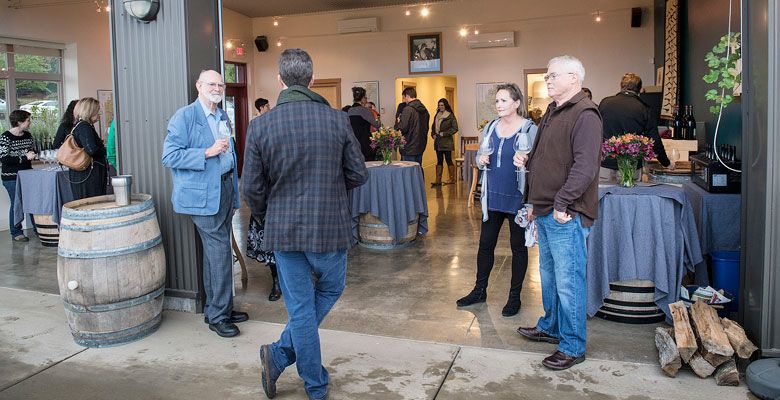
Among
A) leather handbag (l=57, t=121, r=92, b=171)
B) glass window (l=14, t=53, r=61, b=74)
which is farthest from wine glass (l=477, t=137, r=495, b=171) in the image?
glass window (l=14, t=53, r=61, b=74)

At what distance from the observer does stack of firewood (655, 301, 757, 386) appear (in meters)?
2.92

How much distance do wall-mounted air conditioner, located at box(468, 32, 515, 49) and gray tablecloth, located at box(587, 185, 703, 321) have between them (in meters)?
8.80

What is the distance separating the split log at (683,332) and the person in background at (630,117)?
1702mm

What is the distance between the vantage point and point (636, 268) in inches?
145

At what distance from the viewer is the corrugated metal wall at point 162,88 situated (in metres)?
3.96

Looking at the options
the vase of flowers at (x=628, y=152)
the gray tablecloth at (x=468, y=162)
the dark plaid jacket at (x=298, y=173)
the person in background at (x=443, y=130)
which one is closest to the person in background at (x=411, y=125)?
the gray tablecloth at (x=468, y=162)

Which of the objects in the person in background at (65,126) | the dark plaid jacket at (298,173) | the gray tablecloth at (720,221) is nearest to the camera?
the dark plaid jacket at (298,173)

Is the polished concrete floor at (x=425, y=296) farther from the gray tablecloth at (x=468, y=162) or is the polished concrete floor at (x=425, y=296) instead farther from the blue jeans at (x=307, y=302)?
the gray tablecloth at (x=468, y=162)

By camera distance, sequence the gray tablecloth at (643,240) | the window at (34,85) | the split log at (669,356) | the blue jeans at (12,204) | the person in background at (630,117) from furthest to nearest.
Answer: the window at (34,85) < the blue jeans at (12,204) < the person in background at (630,117) < the gray tablecloth at (643,240) < the split log at (669,356)

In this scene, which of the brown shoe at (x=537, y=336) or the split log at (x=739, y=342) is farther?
the brown shoe at (x=537, y=336)

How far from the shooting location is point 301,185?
103 inches

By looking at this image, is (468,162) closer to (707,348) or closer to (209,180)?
(209,180)

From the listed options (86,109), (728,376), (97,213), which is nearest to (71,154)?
(86,109)

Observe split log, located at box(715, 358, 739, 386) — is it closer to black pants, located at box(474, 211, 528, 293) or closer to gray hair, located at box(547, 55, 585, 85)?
black pants, located at box(474, 211, 528, 293)
